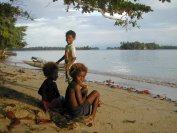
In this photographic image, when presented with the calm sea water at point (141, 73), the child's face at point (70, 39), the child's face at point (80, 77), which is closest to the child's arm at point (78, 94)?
the child's face at point (80, 77)

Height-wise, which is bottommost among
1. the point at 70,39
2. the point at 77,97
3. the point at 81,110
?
the point at 81,110

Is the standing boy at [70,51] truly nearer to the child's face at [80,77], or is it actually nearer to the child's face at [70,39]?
the child's face at [70,39]

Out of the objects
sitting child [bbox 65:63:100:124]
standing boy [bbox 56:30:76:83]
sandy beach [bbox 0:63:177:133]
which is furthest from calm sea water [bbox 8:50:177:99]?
sitting child [bbox 65:63:100:124]

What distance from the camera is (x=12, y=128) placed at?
6.92 metres

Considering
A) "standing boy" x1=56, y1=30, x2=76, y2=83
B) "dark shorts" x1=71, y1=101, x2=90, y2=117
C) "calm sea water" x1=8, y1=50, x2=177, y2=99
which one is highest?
"standing boy" x1=56, y1=30, x2=76, y2=83

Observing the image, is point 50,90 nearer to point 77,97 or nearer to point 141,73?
point 77,97

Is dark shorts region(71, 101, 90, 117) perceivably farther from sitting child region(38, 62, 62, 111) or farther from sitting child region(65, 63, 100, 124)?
sitting child region(38, 62, 62, 111)

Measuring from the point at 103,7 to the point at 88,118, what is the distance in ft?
10.7

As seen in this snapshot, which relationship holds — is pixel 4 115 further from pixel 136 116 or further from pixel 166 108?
pixel 166 108

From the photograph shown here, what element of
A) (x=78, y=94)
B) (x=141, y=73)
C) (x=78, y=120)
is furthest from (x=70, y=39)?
(x=141, y=73)

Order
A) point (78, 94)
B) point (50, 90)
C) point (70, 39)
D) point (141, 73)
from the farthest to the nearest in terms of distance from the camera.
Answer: point (141, 73)
point (70, 39)
point (50, 90)
point (78, 94)

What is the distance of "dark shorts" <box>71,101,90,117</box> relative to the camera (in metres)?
7.07

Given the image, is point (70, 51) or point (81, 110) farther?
point (70, 51)

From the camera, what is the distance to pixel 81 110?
707cm
